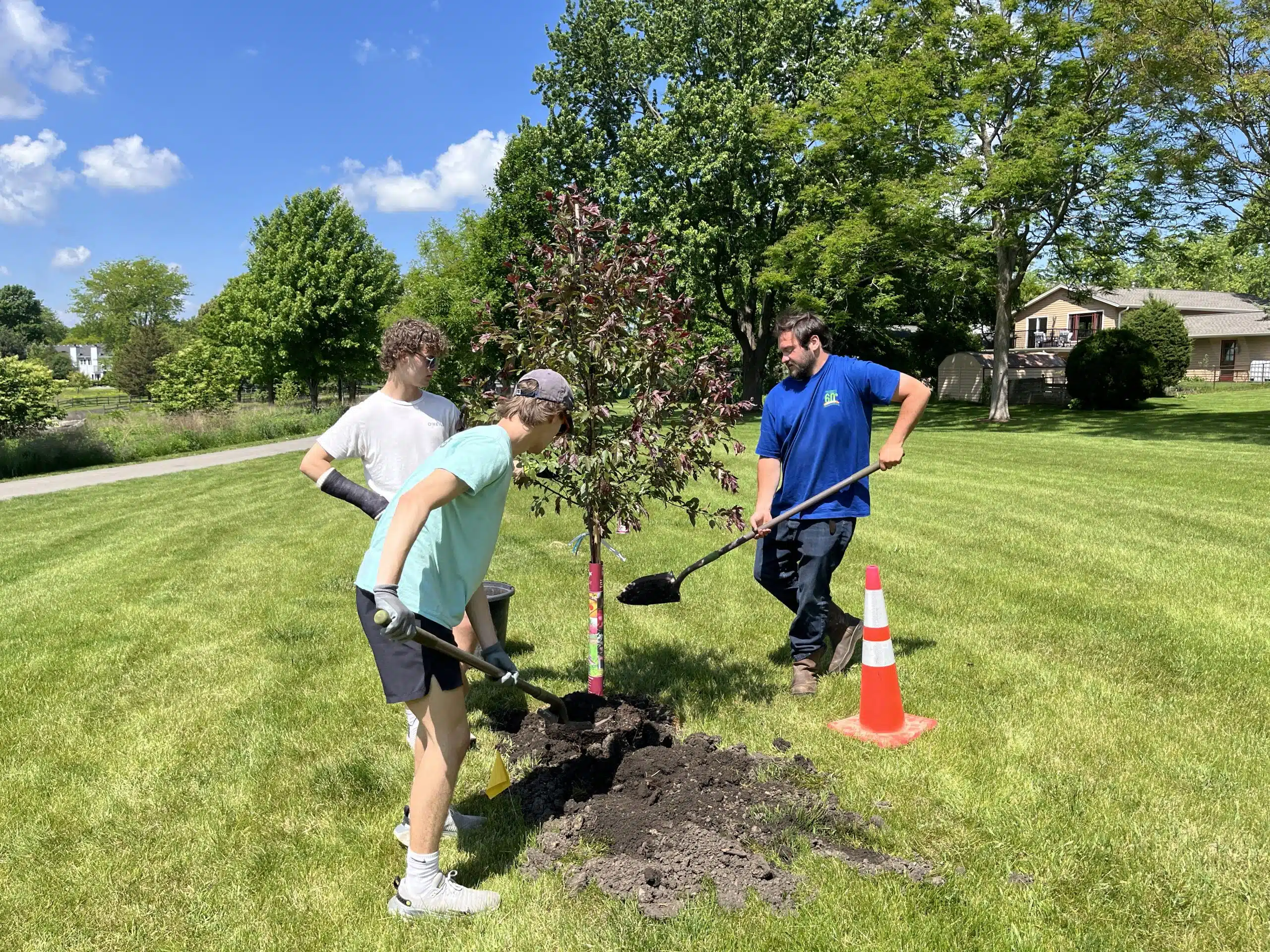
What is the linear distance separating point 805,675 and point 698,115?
2549cm

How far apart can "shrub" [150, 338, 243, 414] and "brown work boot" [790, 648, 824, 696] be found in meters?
32.4

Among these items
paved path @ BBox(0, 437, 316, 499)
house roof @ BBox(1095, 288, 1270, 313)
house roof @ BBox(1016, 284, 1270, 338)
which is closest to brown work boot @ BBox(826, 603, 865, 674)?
paved path @ BBox(0, 437, 316, 499)

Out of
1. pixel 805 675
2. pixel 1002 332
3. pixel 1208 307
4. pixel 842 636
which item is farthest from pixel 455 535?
pixel 1208 307

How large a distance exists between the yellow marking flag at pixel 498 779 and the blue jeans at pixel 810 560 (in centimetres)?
210

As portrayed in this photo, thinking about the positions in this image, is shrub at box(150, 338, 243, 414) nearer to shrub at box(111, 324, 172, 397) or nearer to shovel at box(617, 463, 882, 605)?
shrub at box(111, 324, 172, 397)

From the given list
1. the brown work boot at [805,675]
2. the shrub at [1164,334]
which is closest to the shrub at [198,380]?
the brown work boot at [805,675]

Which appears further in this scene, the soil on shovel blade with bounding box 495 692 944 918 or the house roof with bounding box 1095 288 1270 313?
the house roof with bounding box 1095 288 1270 313

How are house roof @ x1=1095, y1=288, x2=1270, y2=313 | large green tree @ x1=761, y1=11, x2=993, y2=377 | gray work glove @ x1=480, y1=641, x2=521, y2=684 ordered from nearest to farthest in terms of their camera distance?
gray work glove @ x1=480, y1=641, x2=521, y2=684 → large green tree @ x1=761, y1=11, x2=993, y2=377 → house roof @ x1=1095, y1=288, x2=1270, y2=313

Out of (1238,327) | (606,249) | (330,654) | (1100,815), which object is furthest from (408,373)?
(1238,327)

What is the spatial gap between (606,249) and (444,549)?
207 cm

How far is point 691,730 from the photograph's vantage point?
458 centimetres

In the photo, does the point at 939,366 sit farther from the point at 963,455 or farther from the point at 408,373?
the point at 408,373

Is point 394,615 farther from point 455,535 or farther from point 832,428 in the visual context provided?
point 832,428

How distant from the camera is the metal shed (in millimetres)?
35531
